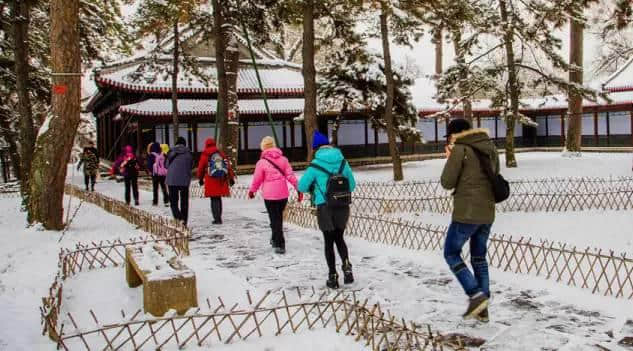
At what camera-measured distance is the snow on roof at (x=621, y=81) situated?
1128 inches

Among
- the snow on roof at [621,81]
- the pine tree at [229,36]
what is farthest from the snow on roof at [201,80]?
the snow on roof at [621,81]

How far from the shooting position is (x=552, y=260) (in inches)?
299

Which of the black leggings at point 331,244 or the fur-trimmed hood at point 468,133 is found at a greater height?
the fur-trimmed hood at point 468,133

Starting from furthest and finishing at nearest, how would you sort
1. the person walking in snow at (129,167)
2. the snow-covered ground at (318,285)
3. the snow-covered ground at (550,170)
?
the snow-covered ground at (550,170) < the person walking in snow at (129,167) < the snow-covered ground at (318,285)

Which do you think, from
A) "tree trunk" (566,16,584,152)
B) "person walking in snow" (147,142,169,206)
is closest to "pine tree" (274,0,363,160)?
"person walking in snow" (147,142,169,206)

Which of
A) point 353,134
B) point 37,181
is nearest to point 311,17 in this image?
point 37,181

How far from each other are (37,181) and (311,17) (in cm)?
745

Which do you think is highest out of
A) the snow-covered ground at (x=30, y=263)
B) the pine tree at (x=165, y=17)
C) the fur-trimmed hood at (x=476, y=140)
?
the pine tree at (x=165, y=17)

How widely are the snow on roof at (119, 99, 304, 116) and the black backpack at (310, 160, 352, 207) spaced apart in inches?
760

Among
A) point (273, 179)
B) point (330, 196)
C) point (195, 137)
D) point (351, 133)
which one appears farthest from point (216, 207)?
point (351, 133)

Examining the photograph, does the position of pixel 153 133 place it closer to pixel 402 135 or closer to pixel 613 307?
pixel 402 135

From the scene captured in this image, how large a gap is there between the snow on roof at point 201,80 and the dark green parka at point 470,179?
64.7ft

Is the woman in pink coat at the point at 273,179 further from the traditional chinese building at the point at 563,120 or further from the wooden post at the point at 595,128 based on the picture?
the wooden post at the point at 595,128

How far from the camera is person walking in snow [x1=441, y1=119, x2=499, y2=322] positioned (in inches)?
187
